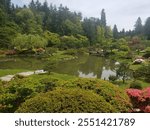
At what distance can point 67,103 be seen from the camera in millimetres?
7148

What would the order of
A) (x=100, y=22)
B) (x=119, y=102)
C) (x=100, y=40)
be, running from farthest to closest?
(x=100, y=22) < (x=100, y=40) < (x=119, y=102)

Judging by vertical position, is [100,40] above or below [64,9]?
below

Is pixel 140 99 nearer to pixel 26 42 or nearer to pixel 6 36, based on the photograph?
pixel 26 42

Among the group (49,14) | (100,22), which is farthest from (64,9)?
(100,22)

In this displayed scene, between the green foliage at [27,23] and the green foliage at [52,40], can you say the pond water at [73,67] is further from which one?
the green foliage at [52,40]

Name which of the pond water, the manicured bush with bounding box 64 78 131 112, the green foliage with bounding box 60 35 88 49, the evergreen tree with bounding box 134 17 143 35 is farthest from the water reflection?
the evergreen tree with bounding box 134 17 143 35

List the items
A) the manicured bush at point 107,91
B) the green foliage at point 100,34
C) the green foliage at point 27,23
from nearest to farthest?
the manicured bush at point 107,91, the green foliage at point 27,23, the green foliage at point 100,34

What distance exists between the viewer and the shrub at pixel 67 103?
23.3 ft

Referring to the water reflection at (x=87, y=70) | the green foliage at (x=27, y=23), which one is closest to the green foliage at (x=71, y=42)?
the green foliage at (x=27, y=23)

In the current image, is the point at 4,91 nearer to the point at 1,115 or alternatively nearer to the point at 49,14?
the point at 1,115

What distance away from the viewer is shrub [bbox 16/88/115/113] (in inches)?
279

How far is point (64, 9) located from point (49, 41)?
58.9 feet

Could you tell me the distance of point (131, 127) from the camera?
→ 587cm

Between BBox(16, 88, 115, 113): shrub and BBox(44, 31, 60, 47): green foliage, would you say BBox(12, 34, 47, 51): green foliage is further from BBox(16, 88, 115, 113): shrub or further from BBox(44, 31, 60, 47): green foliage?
BBox(16, 88, 115, 113): shrub
